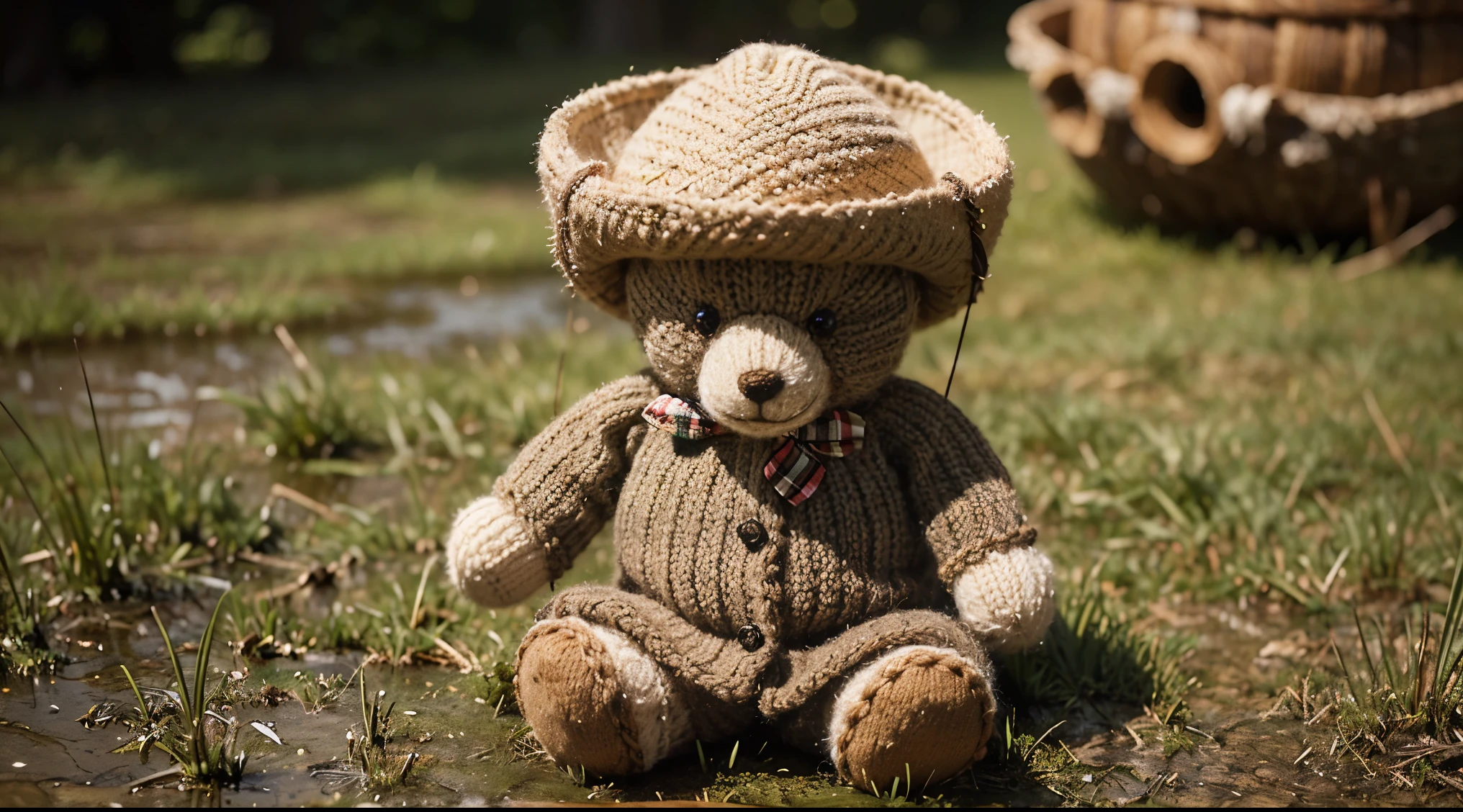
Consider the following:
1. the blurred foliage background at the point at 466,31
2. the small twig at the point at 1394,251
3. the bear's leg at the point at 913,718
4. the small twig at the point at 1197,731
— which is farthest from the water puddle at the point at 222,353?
the blurred foliage background at the point at 466,31

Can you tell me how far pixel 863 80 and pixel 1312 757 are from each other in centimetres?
161

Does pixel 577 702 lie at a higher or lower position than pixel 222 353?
higher

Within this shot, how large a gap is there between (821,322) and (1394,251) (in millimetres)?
4443

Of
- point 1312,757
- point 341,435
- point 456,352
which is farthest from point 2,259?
point 1312,757

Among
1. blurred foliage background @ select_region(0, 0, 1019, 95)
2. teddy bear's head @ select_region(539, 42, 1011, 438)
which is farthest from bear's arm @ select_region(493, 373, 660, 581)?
blurred foliage background @ select_region(0, 0, 1019, 95)

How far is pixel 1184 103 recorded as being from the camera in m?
6.43

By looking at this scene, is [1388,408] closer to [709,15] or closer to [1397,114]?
[1397,114]

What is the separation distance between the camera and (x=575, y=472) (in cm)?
248

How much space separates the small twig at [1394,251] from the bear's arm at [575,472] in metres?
4.18

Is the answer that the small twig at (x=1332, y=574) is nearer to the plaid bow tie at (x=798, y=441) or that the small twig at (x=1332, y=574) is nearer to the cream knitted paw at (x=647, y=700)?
the plaid bow tie at (x=798, y=441)

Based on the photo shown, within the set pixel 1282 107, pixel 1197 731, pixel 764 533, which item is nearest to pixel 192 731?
pixel 764 533

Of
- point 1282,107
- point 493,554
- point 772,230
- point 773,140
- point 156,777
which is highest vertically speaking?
point 773,140

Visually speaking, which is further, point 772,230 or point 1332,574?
point 1332,574

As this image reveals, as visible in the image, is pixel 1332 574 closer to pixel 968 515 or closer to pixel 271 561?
pixel 968 515
